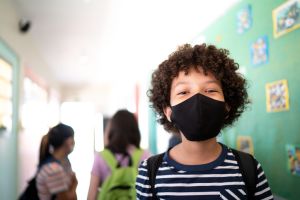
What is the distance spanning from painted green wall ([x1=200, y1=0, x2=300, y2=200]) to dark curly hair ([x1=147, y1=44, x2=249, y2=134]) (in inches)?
20.2

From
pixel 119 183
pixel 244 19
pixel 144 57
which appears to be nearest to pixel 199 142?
pixel 119 183

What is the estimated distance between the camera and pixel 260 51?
1668mm

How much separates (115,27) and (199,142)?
282 centimetres

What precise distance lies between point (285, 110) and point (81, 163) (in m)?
5.61

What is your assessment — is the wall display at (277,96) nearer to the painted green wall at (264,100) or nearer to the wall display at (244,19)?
the painted green wall at (264,100)

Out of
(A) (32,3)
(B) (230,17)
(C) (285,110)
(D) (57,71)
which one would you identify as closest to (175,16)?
(B) (230,17)

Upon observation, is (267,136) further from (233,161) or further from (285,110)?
(233,161)

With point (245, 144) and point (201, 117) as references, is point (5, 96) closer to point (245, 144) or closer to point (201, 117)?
point (245, 144)

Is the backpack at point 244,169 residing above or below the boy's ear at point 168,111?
below

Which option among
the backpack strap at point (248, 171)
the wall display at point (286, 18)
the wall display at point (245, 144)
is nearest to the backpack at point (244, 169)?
the backpack strap at point (248, 171)

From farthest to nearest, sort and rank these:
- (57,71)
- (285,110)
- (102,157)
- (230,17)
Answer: (57,71) → (230,17) → (102,157) → (285,110)

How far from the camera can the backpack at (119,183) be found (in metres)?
1.48

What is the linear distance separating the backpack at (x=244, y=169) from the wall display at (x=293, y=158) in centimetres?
65

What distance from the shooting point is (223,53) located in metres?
1.00
